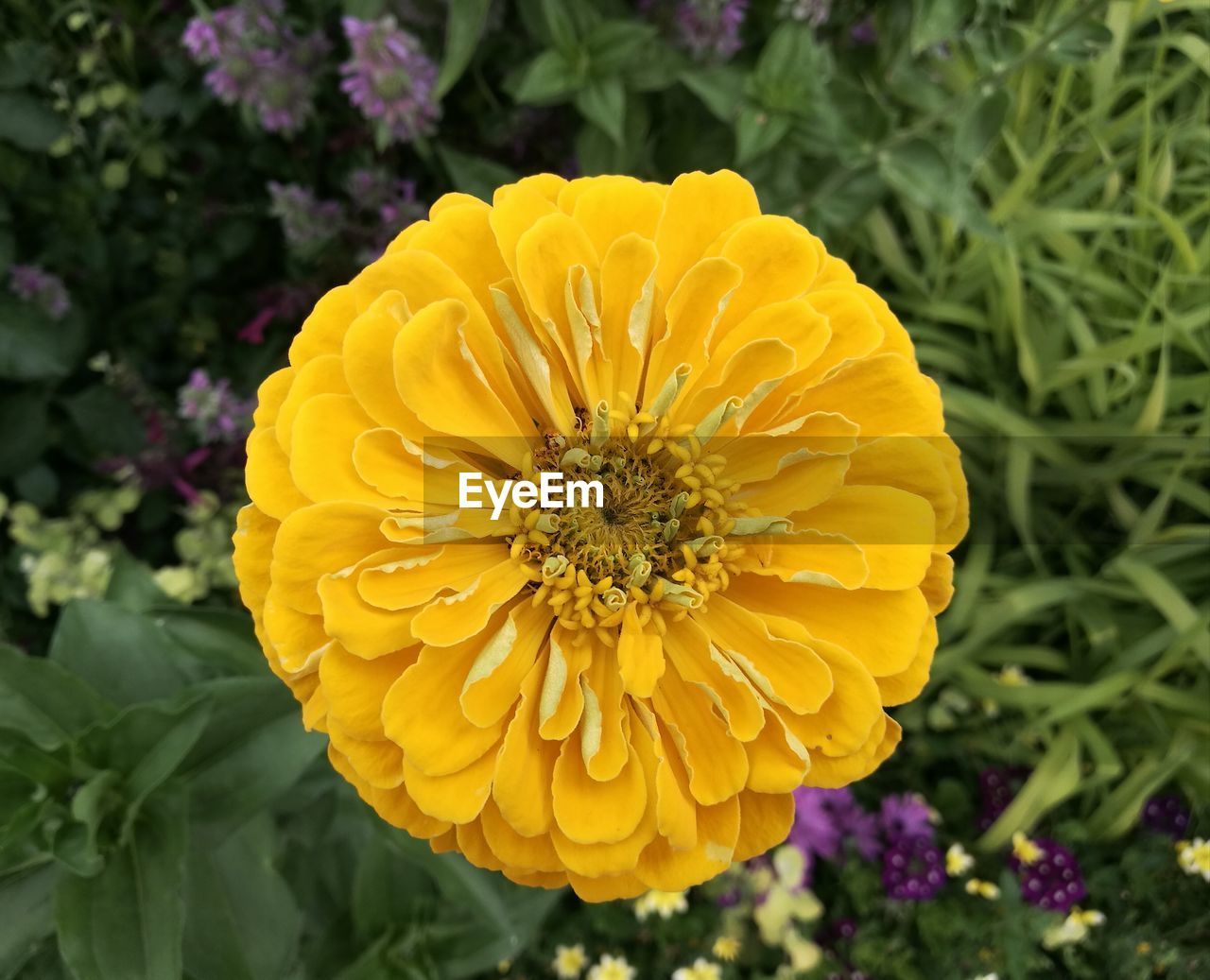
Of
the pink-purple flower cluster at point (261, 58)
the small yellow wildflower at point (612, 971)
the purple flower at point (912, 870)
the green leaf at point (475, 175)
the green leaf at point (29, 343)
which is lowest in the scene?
the small yellow wildflower at point (612, 971)

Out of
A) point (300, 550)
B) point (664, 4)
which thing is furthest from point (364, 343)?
point (664, 4)

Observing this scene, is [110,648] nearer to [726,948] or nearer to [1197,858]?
[726,948]

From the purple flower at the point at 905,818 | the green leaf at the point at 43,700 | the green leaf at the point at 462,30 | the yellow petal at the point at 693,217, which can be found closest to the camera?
the yellow petal at the point at 693,217

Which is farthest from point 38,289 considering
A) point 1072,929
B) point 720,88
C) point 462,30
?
point 1072,929

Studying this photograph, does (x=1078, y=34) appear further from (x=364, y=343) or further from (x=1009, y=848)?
(x=1009, y=848)

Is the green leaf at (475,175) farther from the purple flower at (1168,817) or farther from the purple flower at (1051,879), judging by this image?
the purple flower at (1168,817)

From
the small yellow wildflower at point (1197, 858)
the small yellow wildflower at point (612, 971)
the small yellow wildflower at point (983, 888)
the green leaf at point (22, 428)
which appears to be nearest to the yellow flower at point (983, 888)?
the small yellow wildflower at point (983, 888)

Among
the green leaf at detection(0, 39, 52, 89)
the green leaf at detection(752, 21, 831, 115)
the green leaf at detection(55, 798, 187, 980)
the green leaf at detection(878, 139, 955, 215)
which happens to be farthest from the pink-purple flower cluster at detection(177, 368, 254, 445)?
the green leaf at detection(878, 139, 955, 215)
